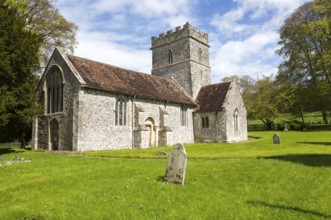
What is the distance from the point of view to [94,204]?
7422 millimetres

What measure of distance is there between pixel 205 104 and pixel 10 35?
20.8 metres

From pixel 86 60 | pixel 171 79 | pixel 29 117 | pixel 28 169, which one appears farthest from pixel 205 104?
pixel 28 169

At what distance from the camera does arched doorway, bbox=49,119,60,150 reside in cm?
2256

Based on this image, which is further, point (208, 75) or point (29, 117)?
point (208, 75)

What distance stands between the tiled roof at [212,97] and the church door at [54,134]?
621 inches

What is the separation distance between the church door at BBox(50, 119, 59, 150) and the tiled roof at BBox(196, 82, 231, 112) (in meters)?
15.8

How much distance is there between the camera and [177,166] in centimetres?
941

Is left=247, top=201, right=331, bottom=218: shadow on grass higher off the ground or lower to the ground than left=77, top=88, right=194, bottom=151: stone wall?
lower

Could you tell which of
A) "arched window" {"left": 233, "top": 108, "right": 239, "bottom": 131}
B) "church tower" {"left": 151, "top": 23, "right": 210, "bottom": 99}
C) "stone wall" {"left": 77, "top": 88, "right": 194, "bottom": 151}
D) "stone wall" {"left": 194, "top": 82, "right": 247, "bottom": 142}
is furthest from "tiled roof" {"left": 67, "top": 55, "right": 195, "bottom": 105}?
"arched window" {"left": 233, "top": 108, "right": 239, "bottom": 131}

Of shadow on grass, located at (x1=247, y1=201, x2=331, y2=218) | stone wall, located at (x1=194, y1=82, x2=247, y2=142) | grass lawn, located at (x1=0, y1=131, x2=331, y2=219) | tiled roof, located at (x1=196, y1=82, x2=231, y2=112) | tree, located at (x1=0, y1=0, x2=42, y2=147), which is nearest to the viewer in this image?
shadow on grass, located at (x1=247, y1=201, x2=331, y2=218)

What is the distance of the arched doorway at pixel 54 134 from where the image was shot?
22.6 meters

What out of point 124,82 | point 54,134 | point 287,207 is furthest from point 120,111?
point 287,207

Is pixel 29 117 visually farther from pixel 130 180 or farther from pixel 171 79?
pixel 171 79

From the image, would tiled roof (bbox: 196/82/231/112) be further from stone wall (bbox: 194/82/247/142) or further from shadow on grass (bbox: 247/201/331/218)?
shadow on grass (bbox: 247/201/331/218)
